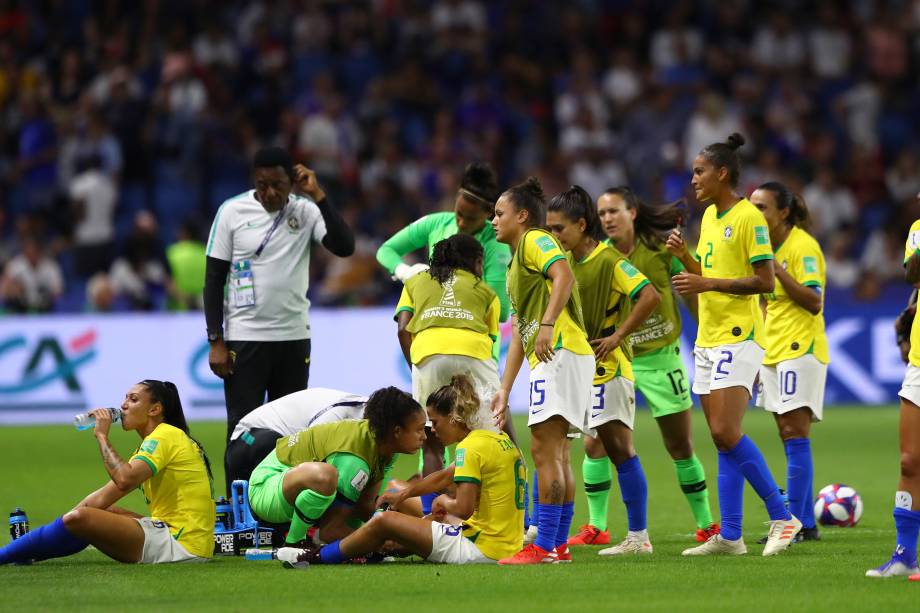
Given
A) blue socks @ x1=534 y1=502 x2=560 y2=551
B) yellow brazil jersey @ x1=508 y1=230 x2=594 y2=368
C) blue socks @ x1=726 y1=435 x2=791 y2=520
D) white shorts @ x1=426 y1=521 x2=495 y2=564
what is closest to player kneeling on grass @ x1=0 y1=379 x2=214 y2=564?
white shorts @ x1=426 y1=521 x2=495 y2=564

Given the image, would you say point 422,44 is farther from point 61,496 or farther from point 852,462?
point 61,496

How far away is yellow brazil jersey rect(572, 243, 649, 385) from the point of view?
8.61 metres

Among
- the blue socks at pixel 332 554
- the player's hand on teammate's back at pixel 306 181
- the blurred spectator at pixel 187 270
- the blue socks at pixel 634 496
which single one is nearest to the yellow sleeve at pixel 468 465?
the blue socks at pixel 332 554

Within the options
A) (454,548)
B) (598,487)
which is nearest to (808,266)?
(598,487)

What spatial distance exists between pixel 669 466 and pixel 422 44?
490 inches

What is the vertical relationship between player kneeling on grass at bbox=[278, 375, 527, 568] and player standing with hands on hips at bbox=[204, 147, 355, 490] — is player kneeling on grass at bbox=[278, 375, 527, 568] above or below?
below

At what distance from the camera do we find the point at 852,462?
543 inches

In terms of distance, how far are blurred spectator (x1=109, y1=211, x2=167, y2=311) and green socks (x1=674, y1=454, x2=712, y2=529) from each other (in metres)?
12.3

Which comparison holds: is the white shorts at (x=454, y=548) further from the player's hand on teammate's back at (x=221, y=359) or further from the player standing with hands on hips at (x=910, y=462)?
the player's hand on teammate's back at (x=221, y=359)

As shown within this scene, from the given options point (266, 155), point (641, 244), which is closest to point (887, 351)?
point (641, 244)

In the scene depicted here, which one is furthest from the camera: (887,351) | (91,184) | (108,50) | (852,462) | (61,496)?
(108,50)

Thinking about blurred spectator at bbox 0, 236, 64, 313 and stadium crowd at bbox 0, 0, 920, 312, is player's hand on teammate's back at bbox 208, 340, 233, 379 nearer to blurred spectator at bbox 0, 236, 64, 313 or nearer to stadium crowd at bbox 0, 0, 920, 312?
stadium crowd at bbox 0, 0, 920, 312

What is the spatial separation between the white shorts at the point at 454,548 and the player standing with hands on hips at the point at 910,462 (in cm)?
224

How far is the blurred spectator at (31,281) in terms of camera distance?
19.5 metres
